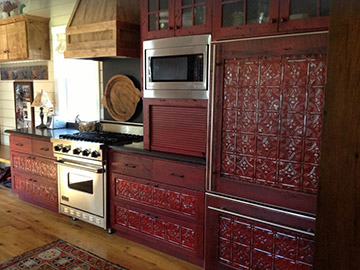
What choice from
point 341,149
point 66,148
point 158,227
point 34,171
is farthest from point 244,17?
point 34,171

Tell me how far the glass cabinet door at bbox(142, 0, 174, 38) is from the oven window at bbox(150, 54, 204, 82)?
0.20 m

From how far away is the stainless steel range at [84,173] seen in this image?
3.28 metres

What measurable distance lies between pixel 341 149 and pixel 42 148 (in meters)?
3.53

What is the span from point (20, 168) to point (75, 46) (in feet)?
5.69

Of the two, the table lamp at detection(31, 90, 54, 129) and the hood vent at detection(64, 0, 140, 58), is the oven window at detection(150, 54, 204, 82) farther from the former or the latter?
the table lamp at detection(31, 90, 54, 129)

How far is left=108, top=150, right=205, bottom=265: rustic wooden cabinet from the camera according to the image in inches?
107

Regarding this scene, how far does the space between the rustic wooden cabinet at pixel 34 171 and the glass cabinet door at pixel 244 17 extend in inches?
94.7

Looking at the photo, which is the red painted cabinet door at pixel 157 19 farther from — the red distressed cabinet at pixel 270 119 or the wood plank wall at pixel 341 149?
the wood plank wall at pixel 341 149

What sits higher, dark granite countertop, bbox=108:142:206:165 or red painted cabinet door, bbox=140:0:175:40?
red painted cabinet door, bbox=140:0:175:40

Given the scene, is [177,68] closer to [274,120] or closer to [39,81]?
[274,120]

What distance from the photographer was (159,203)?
2924 millimetres

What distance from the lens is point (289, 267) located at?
222cm

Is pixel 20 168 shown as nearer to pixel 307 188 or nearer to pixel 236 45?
pixel 236 45

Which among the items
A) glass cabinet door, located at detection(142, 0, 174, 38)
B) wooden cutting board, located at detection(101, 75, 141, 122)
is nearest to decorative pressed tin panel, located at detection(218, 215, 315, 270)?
glass cabinet door, located at detection(142, 0, 174, 38)
